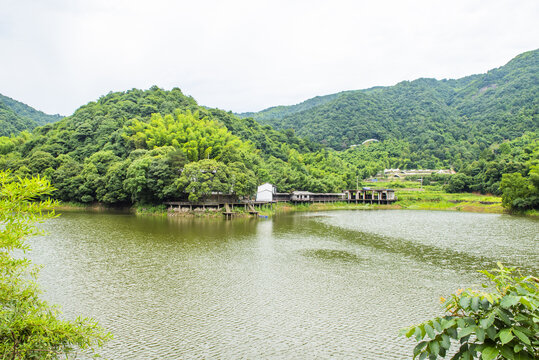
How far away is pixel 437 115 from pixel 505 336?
146 metres

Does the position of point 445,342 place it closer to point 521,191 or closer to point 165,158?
point 165,158

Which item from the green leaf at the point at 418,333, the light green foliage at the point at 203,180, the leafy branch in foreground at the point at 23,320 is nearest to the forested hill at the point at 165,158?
the light green foliage at the point at 203,180

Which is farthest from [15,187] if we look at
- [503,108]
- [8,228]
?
[503,108]

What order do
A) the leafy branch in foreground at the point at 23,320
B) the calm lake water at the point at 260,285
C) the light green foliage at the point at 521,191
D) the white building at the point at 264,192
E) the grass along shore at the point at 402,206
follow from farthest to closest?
1. the white building at the point at 264,192
2. the light green foliage at the point at 521,191
3. the grass along shore at the point at 402,206
4. the calm lake water at the point at 260,285
5. the leafy branch in foreground at the point at 23,320

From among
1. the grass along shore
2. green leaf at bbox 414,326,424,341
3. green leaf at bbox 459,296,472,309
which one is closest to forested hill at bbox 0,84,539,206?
the grass along shore

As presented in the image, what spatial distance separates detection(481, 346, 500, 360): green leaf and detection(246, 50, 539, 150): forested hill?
110 metres

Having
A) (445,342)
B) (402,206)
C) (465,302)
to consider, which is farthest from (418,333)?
(402,206)

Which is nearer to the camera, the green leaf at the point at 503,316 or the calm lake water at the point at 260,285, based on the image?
the green leaf at the point at 503,316

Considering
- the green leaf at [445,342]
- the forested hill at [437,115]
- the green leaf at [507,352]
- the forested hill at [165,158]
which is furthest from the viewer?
the forested hill at [437,115]

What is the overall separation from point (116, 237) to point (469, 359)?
2482 cm

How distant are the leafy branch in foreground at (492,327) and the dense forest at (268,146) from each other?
37579 millimetres

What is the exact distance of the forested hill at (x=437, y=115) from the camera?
11000 centimetres

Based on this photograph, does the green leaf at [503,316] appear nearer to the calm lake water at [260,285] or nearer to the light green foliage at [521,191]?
the calm lake water at [260,285]

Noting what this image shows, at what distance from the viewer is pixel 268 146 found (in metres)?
83.5
